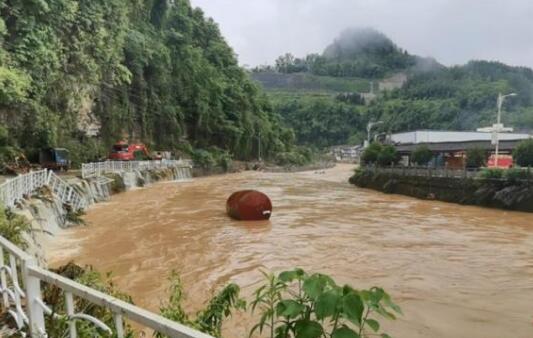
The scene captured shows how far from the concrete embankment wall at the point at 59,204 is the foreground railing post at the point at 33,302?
20.7 ft

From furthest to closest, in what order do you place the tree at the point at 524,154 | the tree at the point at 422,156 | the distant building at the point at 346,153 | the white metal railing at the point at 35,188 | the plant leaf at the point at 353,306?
1. the distant building at the point at 346,153
2. the tree at the point at 422,156
3. the tree at the point at 524,154
4. the white metal railing at the point at 35,188
5. the plant leaf at the point at 353,306

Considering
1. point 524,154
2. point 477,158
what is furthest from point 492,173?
point 477,158

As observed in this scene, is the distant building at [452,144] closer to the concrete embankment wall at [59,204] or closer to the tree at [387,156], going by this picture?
the tree at [387,156]

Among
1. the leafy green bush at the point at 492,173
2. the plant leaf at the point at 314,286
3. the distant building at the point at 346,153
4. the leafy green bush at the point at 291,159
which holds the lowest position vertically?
the distant building at the point at 346,153

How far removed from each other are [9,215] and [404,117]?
128011 millimetres

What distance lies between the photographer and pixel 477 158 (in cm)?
4081

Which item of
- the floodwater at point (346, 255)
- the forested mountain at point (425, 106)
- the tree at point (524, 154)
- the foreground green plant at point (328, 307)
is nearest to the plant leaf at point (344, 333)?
the foreground green plant at point (328, 307)

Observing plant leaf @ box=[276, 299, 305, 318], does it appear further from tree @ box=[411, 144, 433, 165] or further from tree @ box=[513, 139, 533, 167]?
tree @ box=[411, 144, 433, 165]

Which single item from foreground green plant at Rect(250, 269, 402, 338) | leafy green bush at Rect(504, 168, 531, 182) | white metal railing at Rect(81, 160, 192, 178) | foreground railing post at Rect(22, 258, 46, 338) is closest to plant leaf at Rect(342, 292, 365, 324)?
foreground green plant at Rect(250, 269, 402, 338)

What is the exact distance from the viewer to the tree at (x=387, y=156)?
50.6 metres

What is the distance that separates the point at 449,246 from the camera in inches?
683

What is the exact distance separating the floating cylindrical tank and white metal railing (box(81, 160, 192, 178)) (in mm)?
13021

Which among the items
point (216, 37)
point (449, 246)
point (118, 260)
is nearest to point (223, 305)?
point (118, 260)

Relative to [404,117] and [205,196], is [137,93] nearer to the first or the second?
[205,196]
